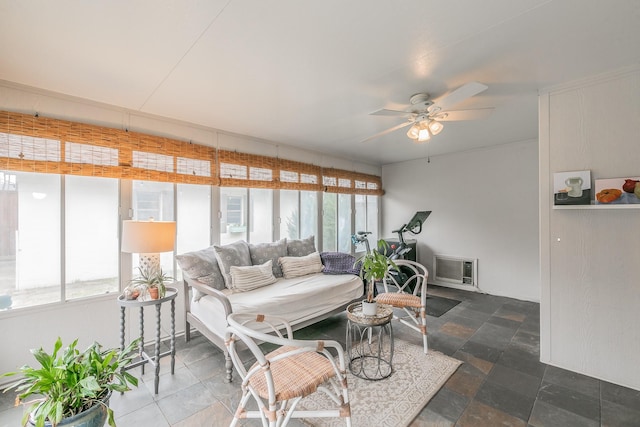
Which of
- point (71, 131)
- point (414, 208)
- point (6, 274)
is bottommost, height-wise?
point (6, 274)

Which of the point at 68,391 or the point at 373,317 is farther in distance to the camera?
the point at 373,317

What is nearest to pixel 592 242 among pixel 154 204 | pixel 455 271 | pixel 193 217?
pixel 455 271

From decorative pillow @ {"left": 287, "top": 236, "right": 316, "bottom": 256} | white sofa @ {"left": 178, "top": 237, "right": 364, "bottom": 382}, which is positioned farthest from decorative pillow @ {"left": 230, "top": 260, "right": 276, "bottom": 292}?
decorative pillow @ {"left": 287, "top": 236, "right": 316, "bottom": 256}

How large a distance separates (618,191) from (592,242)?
18.0 inches

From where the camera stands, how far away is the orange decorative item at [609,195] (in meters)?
2.14

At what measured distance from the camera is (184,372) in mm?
2426

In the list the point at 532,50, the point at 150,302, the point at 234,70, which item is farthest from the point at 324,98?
the point at 150,302

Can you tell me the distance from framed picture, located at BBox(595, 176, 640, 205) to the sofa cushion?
11.7ft

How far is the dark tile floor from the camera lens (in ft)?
6.09

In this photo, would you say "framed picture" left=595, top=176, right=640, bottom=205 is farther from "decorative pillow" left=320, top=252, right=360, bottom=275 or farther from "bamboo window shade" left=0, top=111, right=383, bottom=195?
"bamboo window shade" left=0, top=111, right=383, bottom=195

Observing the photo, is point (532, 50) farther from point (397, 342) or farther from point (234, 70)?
point (397, 342)

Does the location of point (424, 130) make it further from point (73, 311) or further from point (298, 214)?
point (73, 311)

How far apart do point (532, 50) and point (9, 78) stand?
4.02 m

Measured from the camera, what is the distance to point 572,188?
7.64ft
